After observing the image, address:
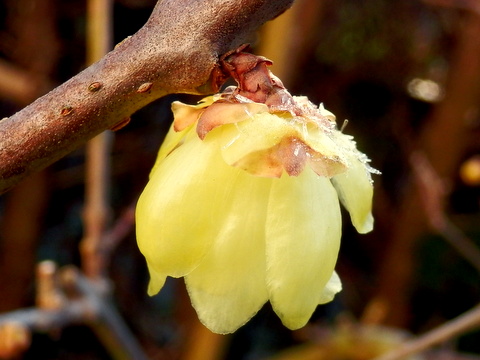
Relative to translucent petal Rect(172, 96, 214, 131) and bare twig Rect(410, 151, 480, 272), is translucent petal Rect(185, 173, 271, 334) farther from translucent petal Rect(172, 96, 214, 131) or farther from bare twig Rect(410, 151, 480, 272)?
bare twig Rect(410, 151, 480, 272)

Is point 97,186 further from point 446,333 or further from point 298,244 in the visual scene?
point 298,244

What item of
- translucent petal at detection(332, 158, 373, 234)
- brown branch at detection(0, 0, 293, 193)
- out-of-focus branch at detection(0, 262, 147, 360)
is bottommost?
out-of-focus branch at detection(0, 262, 147, 360)

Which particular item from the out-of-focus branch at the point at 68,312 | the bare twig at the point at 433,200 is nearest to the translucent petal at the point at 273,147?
the out-of-focus branch at the point at 68,312

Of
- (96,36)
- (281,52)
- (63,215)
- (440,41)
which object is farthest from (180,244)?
(440,41)

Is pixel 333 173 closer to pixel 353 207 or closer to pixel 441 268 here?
pixel 353 207

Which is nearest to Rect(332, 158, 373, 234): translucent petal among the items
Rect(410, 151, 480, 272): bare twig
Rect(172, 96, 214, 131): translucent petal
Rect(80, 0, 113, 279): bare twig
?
Rect(172, 96, 214, 131): translucent petal

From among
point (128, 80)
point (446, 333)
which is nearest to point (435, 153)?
point (446, 333)
